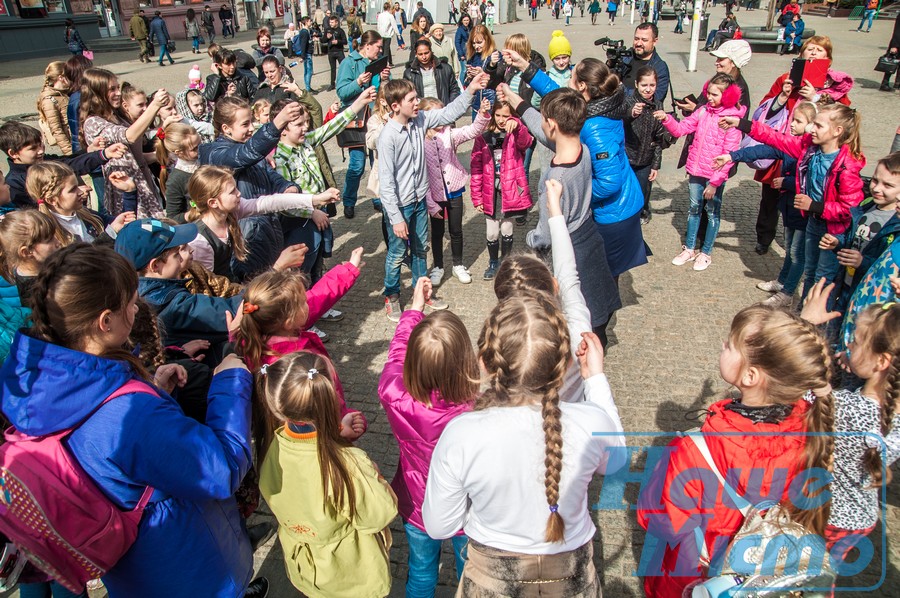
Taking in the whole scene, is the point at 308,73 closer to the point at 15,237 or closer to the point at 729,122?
the point at 729,122

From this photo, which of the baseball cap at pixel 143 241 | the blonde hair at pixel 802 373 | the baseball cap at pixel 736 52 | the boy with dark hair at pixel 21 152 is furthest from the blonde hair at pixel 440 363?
the baseball cap at pixel 736 52

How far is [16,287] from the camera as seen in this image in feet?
9.96

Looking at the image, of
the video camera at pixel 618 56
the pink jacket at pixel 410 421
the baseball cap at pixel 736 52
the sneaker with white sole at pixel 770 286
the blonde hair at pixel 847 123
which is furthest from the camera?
the video camera at pixel 618 56

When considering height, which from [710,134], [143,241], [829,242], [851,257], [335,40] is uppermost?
[335,40]

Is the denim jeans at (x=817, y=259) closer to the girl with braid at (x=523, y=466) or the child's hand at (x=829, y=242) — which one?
the child's hand at (x=829, y=242)

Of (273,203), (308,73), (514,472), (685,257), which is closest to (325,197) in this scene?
(273,203)

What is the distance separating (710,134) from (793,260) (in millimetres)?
1453

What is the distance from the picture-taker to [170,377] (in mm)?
2248

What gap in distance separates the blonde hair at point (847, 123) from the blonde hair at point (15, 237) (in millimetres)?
5169

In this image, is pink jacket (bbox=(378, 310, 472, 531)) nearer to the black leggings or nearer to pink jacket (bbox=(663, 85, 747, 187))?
the black leggings

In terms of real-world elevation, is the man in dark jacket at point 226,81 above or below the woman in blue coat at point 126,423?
above

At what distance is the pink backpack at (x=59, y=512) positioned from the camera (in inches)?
63.4

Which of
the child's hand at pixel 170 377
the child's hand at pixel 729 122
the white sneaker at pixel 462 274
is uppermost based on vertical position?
the child's hand at pixel 729 122

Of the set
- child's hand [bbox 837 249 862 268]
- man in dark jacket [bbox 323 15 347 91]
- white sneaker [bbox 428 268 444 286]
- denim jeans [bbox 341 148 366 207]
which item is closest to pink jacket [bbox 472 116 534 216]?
white sneaker [bbox 428 268 444 286]
